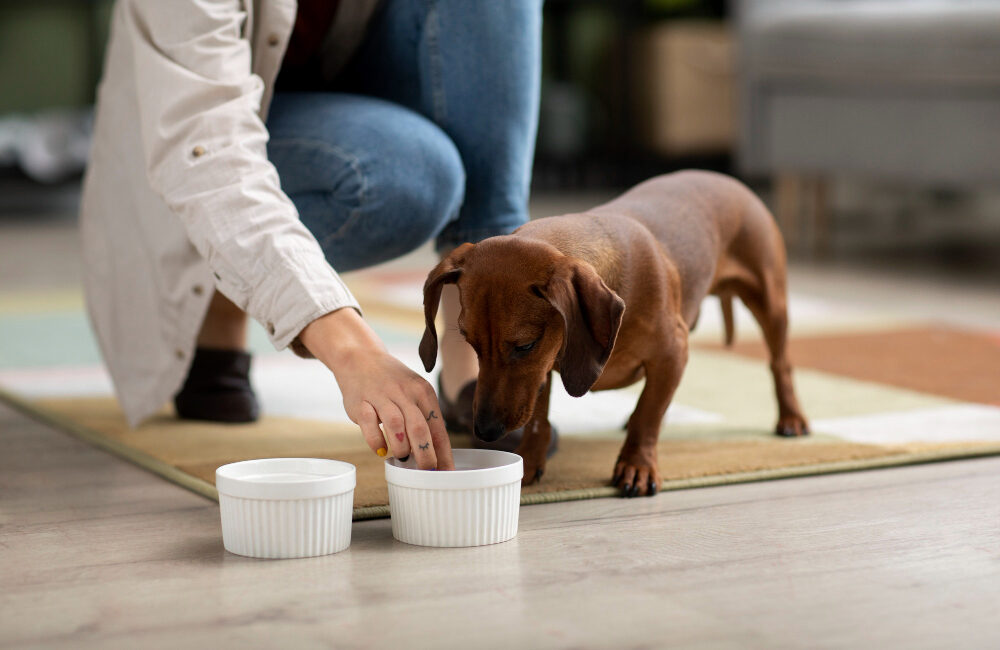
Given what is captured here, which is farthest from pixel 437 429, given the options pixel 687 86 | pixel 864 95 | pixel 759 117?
pixel 687 86

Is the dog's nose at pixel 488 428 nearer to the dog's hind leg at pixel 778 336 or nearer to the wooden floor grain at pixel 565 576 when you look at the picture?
the wooden floor grain at pixel 565 576

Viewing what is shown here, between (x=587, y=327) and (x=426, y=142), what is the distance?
51cm

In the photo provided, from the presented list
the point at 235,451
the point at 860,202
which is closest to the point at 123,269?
the point at 235,451

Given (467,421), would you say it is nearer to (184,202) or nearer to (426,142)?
(426,142)

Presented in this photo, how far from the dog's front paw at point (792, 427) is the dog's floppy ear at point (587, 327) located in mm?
522

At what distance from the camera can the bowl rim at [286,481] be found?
3.73ft

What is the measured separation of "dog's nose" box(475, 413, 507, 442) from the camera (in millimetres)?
1237

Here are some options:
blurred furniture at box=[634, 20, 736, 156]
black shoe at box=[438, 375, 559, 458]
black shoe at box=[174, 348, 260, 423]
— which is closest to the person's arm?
black shoe at box=[438, 375, 559, 458]

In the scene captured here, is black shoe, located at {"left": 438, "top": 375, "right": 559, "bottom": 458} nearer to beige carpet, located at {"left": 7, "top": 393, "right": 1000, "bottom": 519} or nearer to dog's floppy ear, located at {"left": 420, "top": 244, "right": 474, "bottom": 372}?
A: beige carpet, located at {"left": 7, "top": 393, "right": 1000, "bottom": 519}

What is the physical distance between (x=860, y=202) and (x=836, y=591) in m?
4.08

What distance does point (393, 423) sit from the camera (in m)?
1.13

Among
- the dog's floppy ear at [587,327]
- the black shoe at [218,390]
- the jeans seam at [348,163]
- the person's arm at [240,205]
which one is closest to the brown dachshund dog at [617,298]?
the dog's floppy ear at [587,327]

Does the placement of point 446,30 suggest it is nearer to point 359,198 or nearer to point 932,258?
point 359,198

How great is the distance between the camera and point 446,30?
1.71 metres
